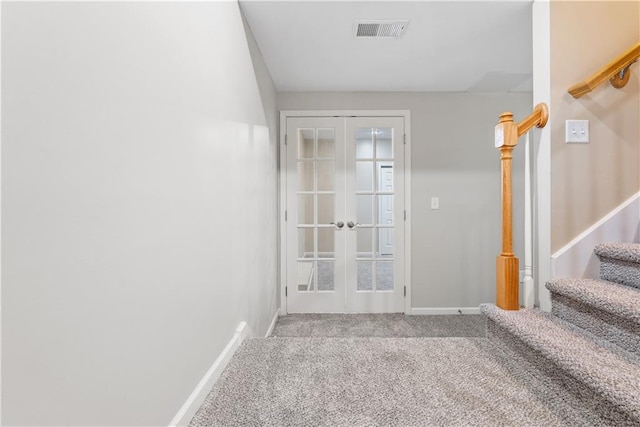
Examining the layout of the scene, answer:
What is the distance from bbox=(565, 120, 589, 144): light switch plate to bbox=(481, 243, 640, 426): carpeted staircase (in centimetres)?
55

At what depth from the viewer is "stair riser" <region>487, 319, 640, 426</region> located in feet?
2.92

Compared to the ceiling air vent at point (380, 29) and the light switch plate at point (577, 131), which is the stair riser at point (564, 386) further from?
the ceiling air vent at point (380, 29)

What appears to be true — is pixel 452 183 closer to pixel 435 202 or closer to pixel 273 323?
pixel 435 202

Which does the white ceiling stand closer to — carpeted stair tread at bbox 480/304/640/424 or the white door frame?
the white door frame

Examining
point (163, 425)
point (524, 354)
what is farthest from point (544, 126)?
point (163, 425)

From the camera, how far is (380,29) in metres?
2.00

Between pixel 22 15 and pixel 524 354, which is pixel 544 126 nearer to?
pixel 524 354

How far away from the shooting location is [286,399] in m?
1.08

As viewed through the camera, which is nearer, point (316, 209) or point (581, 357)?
point (581, 357)

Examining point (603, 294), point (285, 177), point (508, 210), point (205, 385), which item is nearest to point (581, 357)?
point (603, 294)

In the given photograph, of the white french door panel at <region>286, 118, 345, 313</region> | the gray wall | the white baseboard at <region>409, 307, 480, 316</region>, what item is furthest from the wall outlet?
the white baseboard at <region>409, 307, 480, 316</region>

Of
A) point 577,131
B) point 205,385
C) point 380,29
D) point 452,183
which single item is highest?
point 380,29

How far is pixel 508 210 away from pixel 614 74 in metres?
0.82

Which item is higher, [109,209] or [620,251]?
[109,209]
